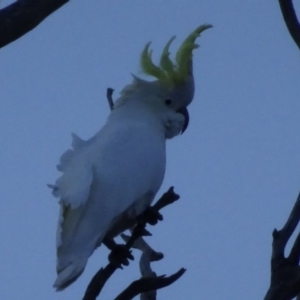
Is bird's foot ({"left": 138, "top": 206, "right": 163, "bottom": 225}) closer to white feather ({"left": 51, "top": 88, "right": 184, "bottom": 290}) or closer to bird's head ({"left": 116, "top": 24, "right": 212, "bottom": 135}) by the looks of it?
white feather ({"left": 51, "top": 88, "right": 184, "bottom": 290})

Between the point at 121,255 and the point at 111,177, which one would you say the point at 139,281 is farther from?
the point at 111,177

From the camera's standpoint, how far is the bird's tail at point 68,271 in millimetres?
1824

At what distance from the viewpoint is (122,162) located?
2.53m

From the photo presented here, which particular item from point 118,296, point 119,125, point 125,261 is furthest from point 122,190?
point 118,296

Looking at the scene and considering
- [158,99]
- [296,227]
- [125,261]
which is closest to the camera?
[296,227]

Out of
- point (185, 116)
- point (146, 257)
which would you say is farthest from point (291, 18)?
point (185, 116)

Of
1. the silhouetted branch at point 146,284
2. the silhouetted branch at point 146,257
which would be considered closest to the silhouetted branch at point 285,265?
the silhouetted branch at point 146,284

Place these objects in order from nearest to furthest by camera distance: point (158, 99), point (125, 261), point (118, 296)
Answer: point (118, 296)
point (125, 261)
point (158, 99)

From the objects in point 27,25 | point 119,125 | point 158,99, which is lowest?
point 27,25

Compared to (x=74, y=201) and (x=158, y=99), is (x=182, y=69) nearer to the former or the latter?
(x=158, y=99)

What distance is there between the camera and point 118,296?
5.44ft

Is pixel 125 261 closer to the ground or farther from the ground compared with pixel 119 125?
closer to the ground

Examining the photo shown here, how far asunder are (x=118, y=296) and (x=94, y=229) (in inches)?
21.5

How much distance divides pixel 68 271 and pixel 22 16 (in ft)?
2.51
